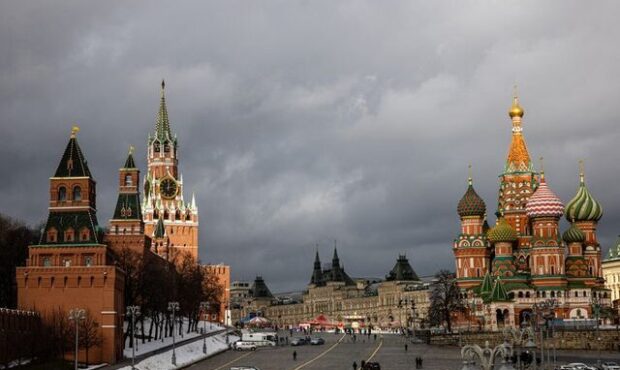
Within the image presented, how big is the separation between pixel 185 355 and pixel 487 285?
57.3m

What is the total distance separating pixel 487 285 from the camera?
14312 cm

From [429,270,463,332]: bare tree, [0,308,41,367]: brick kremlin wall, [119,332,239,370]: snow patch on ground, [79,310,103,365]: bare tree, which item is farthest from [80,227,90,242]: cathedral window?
[429,270,463,332]: bare tree

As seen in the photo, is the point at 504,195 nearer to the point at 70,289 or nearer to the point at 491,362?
the point at 70,289

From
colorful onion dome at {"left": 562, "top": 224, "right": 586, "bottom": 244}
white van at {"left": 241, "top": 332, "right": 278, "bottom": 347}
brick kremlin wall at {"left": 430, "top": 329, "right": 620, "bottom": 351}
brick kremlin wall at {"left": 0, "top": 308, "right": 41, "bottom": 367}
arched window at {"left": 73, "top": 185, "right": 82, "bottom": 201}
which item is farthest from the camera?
colorful onion dome at {"left": 562, "top": 224, "right": 586, "bottom": 244}

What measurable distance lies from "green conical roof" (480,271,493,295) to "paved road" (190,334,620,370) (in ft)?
75.3

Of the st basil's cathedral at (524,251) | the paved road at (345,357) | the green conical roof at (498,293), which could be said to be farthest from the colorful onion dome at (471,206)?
the paved road at (345,357)

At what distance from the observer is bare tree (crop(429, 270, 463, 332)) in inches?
5641

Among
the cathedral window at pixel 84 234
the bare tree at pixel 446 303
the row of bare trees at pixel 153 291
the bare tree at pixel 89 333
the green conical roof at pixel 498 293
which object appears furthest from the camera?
the bare tree at pixel 446 303

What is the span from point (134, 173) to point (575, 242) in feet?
199

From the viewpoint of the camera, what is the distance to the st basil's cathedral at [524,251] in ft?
455

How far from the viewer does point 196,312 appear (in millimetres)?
138375

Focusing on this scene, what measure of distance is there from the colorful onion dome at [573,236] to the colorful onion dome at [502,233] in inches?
274

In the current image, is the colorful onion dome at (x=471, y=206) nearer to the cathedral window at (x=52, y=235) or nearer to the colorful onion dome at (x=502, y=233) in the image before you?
the colorful onion dome at (x=502, y=233)

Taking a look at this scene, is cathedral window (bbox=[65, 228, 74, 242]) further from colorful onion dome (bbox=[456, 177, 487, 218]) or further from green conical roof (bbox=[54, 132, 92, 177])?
colorful onion dome (bbox=[456, 177, 487, 218])
